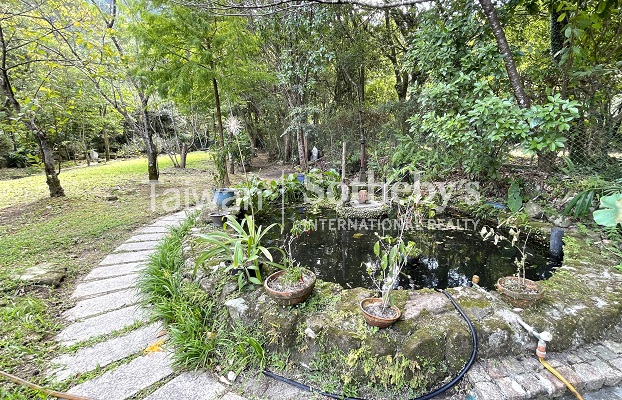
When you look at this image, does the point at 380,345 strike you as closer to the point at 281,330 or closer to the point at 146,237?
the point at 281,330

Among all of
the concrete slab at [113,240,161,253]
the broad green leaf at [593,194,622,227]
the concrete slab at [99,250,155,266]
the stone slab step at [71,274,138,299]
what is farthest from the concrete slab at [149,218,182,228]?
the broad green leaf at [593,194,622,227]

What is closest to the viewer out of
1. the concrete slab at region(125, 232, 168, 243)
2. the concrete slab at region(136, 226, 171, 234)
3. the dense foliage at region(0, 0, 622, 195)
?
the dense foliage at region(0, 0, 622, 195)

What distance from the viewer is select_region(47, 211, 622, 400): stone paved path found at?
1.40 meters

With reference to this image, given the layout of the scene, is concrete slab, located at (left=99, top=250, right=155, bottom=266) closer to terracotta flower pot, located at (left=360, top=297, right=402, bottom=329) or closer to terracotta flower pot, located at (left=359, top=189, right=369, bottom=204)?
terracotta flower pot, located at (left=360, top=297, right=402, bottom=329)

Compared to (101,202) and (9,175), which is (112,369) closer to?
(101,202)

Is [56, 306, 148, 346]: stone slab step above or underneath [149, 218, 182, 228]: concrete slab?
underneath

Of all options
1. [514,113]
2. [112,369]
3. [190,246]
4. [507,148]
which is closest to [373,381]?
[112,369]

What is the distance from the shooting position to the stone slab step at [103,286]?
2305mm

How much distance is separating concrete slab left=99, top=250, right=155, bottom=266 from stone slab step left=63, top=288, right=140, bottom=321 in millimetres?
587

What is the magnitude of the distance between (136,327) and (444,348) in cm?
214

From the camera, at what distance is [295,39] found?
6.32 meters

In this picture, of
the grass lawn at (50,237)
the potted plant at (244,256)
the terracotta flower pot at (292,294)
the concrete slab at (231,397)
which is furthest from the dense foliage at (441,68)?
the concrete slab at (231,397)

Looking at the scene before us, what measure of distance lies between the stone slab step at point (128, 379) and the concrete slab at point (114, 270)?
121 cm

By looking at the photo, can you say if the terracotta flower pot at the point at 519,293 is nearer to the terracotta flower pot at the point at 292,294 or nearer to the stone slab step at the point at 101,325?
the terracotta flower pot at the point at 292,294
